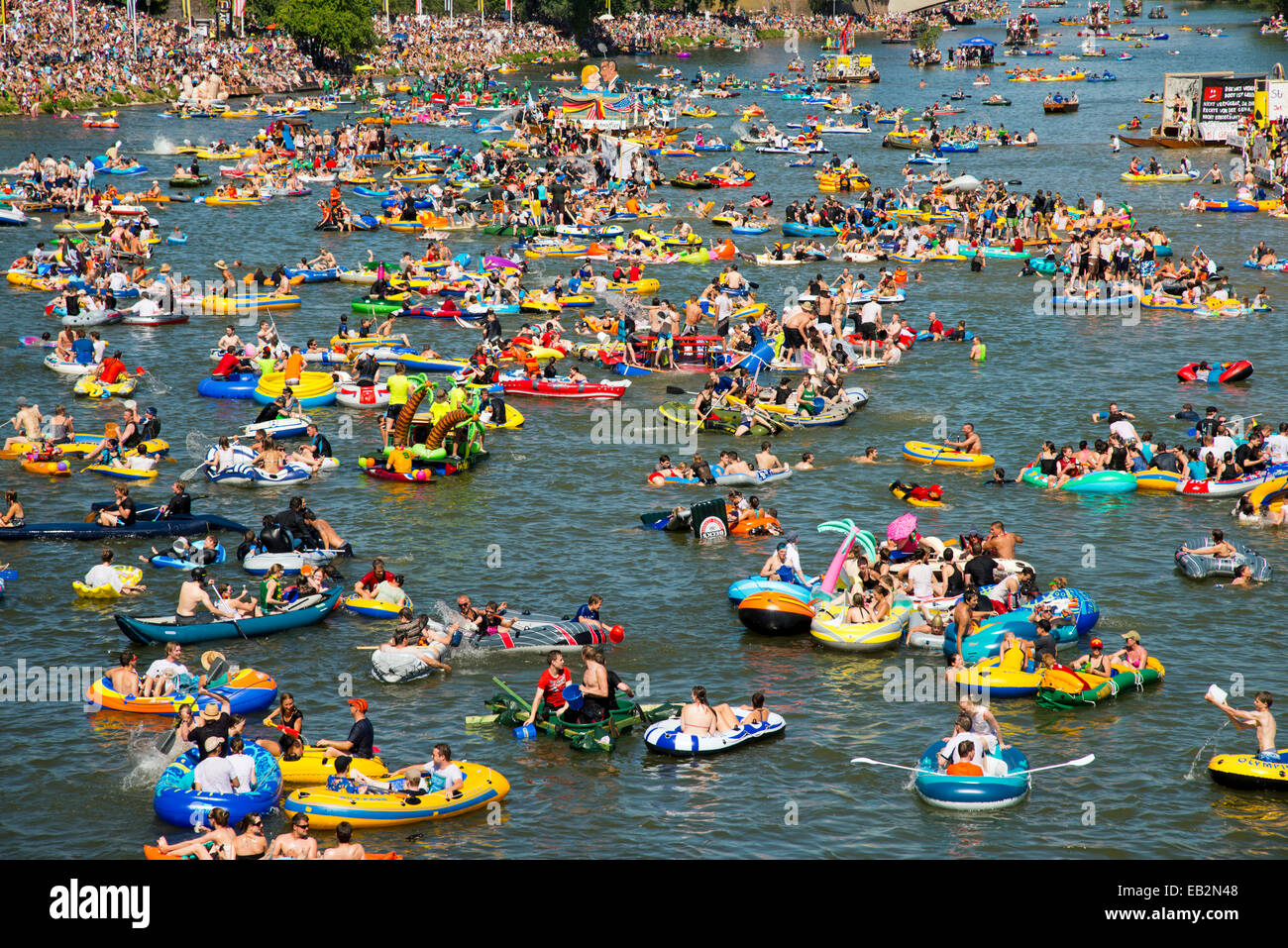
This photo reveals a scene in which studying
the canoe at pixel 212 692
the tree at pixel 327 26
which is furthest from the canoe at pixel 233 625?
the tree at pixel 327 26

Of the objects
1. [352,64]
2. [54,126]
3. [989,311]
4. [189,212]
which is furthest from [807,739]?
[352,64]

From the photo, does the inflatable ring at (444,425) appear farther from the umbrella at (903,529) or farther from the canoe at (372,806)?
the canoe at (372,806)

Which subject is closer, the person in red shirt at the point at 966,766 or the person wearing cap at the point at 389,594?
the person in red shirt at the point at 966,766

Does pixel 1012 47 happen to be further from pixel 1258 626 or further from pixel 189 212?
pixel 1258 626

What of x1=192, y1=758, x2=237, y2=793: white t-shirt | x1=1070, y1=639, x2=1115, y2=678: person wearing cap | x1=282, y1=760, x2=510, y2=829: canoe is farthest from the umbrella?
x1=192, y1=758, x2=237, y2=793: white t-shirt

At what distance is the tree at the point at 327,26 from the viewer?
129m

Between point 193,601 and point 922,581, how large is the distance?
14.3 metres

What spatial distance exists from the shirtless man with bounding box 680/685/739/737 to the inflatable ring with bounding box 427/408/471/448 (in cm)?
1551

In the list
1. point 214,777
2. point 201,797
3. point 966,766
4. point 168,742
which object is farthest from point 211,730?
point 966,766

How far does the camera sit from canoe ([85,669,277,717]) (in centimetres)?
2375

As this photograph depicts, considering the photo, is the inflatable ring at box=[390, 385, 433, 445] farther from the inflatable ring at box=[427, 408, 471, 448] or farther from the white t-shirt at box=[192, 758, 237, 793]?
the white t-shirt at box=[192, 758, 237, 793]

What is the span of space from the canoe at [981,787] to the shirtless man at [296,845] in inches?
361

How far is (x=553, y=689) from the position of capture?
2328 centimetres
